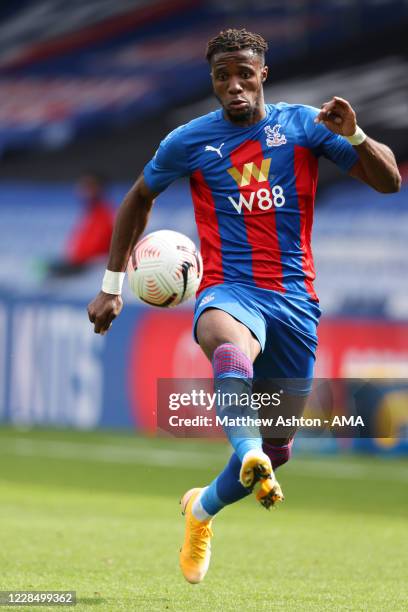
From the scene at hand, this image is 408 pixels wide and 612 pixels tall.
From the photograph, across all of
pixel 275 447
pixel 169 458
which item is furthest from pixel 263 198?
pixel 169 458

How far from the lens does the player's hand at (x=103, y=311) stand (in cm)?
584

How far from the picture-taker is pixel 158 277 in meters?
5.82

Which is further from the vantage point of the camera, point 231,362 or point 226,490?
point 226,490

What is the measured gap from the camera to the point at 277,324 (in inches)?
228

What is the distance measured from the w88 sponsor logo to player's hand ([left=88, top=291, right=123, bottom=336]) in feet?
2.48

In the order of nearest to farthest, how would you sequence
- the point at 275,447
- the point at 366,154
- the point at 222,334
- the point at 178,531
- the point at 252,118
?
the point at 222,334 → the point at 366,154 → the point at 252,118 → the point at 275,447 → the point at 178,531

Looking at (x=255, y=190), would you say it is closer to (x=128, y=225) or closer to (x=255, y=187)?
(x=255, y=187)

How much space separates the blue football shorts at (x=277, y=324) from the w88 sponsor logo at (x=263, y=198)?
39 centimetres

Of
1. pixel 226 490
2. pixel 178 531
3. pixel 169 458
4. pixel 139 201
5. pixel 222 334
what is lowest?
pixel 169 458

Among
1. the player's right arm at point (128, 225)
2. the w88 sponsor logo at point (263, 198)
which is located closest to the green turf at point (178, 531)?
the player's right arm at point (128, 225)

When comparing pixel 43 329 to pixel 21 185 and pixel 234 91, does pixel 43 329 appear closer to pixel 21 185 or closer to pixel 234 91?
pixel 21 185

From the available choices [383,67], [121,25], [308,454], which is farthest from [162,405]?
[121,25]

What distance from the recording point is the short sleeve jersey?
230 inches

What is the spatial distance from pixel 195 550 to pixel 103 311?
4.06ft
